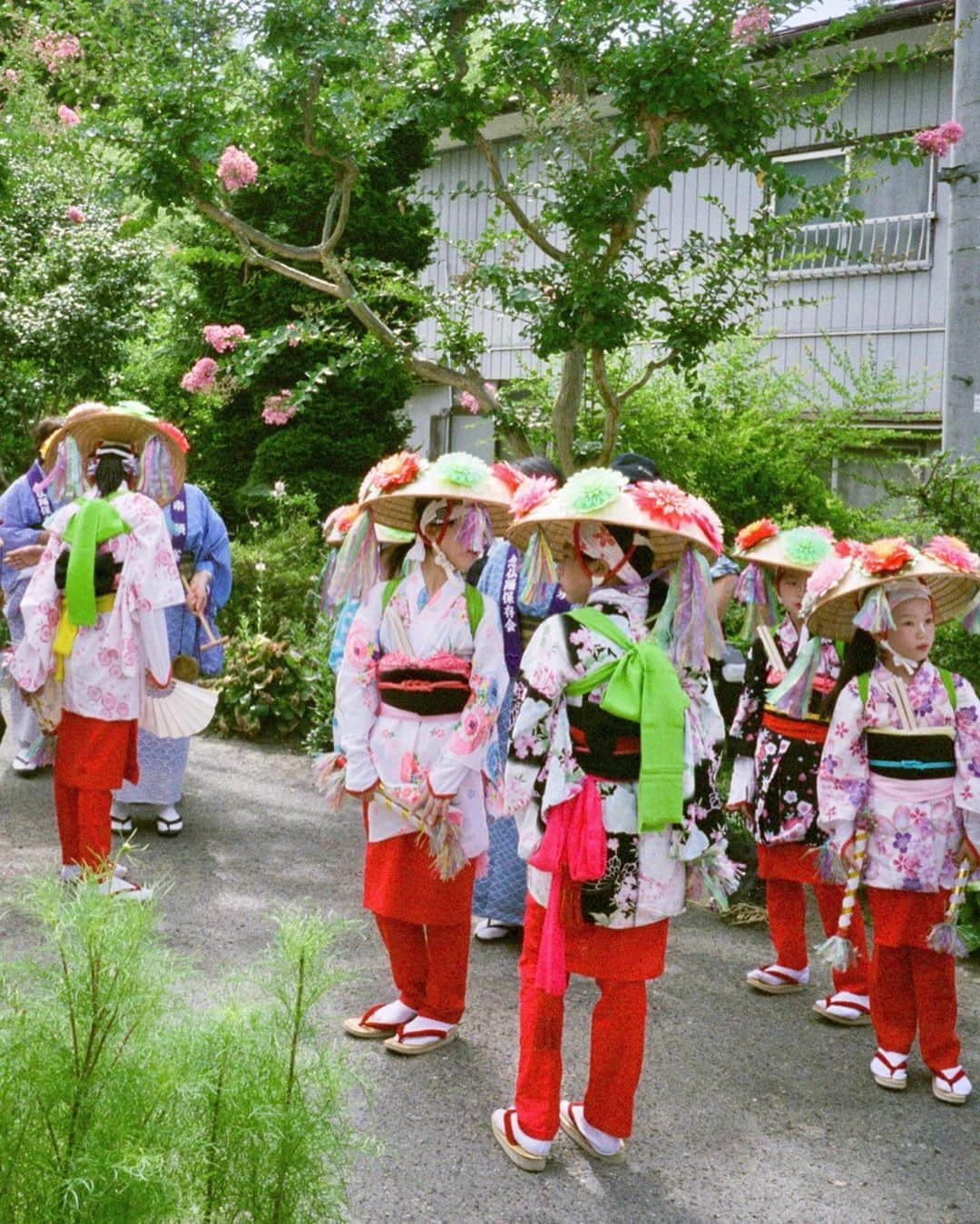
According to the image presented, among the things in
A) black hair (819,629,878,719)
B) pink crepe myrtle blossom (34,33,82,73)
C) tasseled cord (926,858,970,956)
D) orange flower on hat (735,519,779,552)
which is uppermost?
pink crepe myrtle blossom (34,33,82,73)

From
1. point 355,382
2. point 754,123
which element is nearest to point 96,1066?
point 754,123

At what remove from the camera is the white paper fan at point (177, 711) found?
566 cm

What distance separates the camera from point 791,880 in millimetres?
4863

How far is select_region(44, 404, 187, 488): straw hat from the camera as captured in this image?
5582 millimetres

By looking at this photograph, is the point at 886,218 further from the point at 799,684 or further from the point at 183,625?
the point at 799,684

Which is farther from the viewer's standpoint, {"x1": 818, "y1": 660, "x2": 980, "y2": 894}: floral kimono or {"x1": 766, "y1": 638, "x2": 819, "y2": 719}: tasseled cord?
{"x1": 766, "y1": 638, "x2": 819, "y2": 719}: tasseled cord

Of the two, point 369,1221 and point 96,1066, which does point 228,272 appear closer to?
point 369,1221

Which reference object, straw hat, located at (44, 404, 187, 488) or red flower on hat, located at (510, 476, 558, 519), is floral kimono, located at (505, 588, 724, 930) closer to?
red flower on hat, located at (510, 476, 558, 519)

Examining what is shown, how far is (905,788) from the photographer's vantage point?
4.16 meters

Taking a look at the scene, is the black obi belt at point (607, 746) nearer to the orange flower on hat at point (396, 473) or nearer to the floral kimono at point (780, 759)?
the orange flower on hat at point (396, 473)

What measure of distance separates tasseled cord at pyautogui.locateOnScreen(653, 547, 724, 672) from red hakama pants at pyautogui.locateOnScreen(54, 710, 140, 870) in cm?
274

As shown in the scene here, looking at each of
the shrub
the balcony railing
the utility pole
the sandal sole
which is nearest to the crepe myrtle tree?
the utility pole

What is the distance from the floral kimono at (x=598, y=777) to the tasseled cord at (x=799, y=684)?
1.11 meters

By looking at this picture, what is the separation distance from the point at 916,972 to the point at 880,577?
1.25 m
